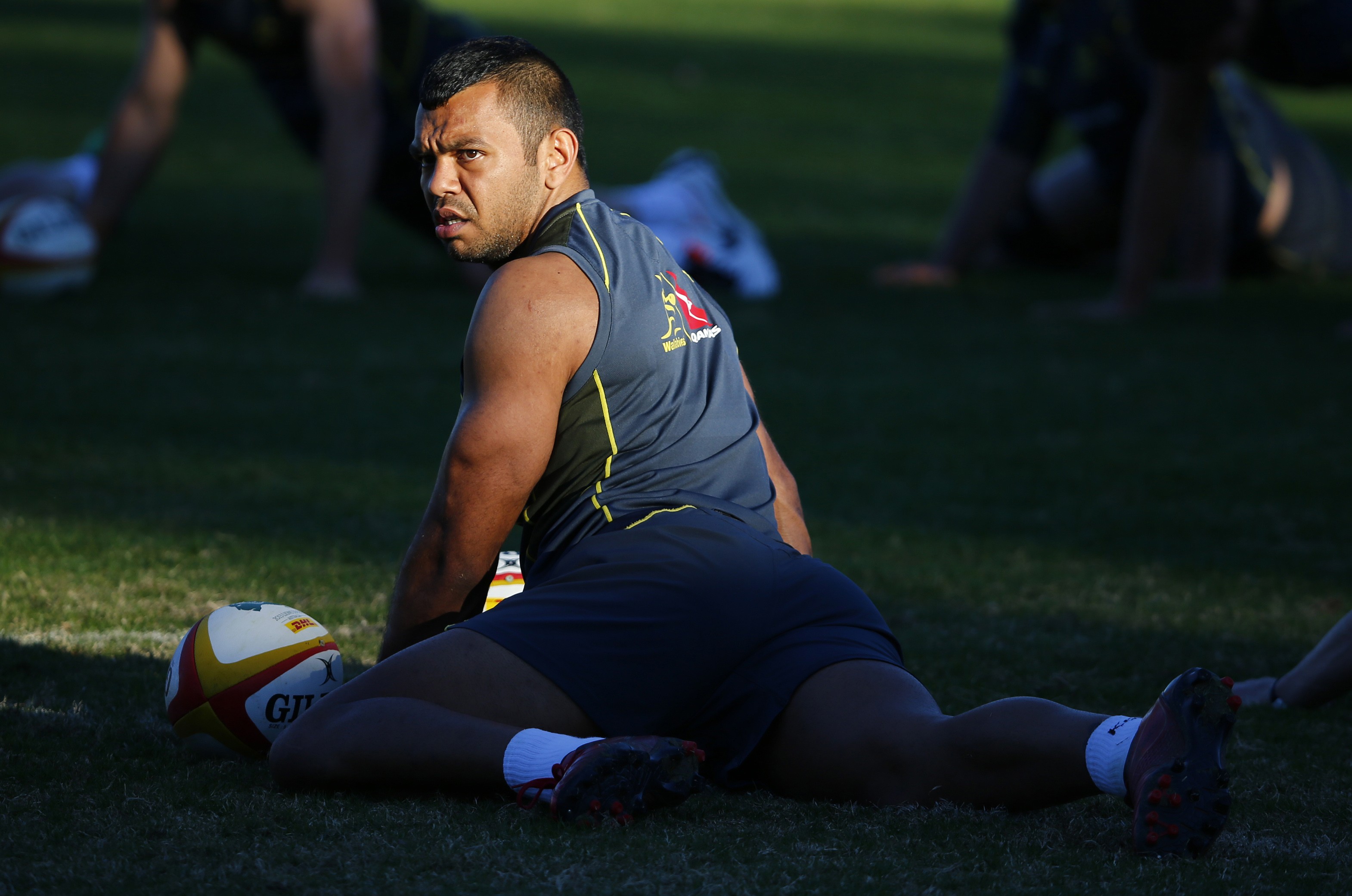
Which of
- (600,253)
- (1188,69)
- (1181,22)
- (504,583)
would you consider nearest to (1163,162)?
(1188,69)

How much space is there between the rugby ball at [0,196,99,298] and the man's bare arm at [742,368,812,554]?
16.6 feet

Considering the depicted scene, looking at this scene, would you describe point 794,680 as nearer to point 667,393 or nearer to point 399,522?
point 667,393

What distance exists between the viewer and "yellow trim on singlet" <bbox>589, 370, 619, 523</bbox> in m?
2.56

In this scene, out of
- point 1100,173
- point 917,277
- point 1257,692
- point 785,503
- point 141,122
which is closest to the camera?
point 785,503

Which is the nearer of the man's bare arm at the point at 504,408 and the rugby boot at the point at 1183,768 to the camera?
the rugby boot at the point at 1183,768

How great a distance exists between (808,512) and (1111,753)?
2367mm

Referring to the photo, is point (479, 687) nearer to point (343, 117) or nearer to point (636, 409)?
point (636, 409)

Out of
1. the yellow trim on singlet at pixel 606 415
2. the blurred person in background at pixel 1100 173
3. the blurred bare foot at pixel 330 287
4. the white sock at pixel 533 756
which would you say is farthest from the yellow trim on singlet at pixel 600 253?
the blurred person in background at pixel 1100 173

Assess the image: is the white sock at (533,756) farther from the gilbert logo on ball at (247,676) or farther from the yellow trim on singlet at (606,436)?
the gilbert logo on ball at (247,676)

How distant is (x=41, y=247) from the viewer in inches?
277

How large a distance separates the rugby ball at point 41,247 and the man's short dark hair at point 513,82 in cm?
493

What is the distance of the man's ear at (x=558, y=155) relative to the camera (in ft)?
8.91

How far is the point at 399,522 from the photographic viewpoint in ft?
14.1

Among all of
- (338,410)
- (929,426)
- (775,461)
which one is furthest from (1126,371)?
(775,461)
